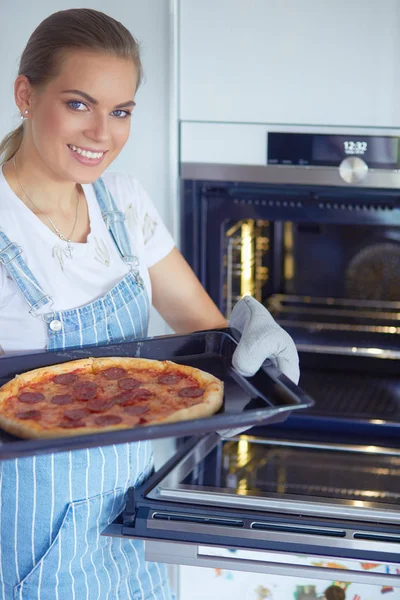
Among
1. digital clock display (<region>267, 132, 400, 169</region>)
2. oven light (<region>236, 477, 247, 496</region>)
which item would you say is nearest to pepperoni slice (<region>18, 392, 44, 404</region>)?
oven light (<region>236, 477, 247, 496</region>)

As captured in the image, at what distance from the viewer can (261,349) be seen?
4.47 ft

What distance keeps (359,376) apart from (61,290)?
32.3 inches

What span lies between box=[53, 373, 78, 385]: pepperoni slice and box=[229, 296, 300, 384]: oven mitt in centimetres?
26

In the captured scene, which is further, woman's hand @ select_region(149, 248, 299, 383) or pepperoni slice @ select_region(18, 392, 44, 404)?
woman's hand @ select_region(149, 248, 299, 383)

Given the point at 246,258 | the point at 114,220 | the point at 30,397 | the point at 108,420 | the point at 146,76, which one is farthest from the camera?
the point at 246,258

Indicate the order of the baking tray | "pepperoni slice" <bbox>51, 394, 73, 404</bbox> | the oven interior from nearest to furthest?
1. the baking tray
2. "pepperoni slice" <bbox>51, 394, 73, 404</bbox>
3. the oven interior

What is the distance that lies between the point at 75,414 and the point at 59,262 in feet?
1.08

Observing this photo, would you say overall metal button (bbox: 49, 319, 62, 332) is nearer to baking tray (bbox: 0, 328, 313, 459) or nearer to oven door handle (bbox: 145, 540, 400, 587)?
baking tray (bbox: 0, 328, 313, 459)

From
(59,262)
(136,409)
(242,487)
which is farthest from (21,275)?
(242,487)

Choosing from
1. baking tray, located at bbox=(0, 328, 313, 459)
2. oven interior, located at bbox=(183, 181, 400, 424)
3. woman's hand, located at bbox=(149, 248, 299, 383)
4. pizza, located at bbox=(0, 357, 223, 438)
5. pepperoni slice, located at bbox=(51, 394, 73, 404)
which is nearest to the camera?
baking tray, located at bbox=(0, 328, 313, 459)

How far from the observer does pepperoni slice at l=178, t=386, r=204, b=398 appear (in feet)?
4.39

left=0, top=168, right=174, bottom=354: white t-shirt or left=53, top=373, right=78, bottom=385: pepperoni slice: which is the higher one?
left=0, top=168, right=174, bottom=354: white t-shirt

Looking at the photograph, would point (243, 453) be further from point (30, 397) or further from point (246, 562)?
point (30, 397)

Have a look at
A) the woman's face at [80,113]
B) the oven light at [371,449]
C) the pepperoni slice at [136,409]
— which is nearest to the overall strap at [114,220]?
the woman's face at [80,113]
